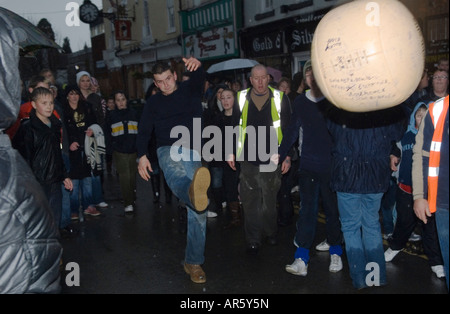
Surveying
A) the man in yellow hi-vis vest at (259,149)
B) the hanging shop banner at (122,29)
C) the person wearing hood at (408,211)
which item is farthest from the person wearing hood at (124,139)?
the hanging shop banner at (122,29)

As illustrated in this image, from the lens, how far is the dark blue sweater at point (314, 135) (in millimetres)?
4551

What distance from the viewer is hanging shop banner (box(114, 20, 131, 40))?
27.8m

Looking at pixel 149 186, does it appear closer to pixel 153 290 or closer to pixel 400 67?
pixel 153 290

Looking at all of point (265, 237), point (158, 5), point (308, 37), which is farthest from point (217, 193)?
point (158, 5)

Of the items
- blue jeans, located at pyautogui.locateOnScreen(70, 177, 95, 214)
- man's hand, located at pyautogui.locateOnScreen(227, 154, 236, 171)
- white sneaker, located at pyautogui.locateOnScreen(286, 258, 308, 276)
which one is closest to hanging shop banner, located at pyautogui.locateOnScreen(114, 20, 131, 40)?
blue jeans, located at pyautogui.locateOnScreen(70, 177, 95, 214)

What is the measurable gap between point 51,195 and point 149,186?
392cm

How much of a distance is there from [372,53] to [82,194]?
5514 mm

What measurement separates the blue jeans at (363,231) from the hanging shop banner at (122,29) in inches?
1022

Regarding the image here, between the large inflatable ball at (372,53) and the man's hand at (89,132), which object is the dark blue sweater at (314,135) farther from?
the man's hand at (89,132)

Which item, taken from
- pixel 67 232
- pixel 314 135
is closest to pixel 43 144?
pixel 67 232

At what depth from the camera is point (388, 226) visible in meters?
5.58

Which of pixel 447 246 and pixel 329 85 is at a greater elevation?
pixel 329 85

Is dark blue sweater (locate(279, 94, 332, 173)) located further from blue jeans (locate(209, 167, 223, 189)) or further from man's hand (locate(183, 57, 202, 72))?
blue jeans (locate(209, 167, 223, 189))

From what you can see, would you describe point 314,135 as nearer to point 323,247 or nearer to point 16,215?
point 323,247
